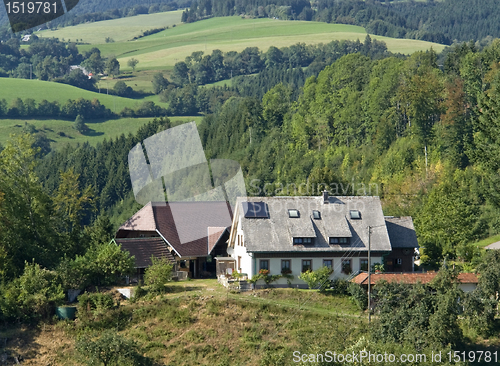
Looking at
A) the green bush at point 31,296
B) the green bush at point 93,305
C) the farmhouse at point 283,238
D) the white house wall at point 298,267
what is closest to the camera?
the green bush at point 93,305

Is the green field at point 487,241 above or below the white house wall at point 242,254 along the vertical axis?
below

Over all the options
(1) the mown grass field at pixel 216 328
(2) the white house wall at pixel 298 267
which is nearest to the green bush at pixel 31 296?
(1) the mown grass field at pixel 216 328

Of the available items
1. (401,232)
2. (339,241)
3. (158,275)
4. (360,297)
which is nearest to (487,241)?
(401,232)

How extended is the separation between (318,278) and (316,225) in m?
5.47

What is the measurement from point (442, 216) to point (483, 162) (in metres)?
10.0

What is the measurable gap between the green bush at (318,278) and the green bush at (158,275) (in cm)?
1092

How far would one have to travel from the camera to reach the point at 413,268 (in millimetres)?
59844

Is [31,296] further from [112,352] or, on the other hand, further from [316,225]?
[316,225]

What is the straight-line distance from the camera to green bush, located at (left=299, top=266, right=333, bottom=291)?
54312 mm

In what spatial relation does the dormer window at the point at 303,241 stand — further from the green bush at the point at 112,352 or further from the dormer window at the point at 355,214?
the green bush at the point at 112,352

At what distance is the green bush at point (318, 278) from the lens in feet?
178

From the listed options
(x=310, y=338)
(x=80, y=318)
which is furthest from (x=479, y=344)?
(x=80, y=318)

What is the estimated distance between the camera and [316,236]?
5697cm

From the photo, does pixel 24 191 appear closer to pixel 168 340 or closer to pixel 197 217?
pixel 197 217
